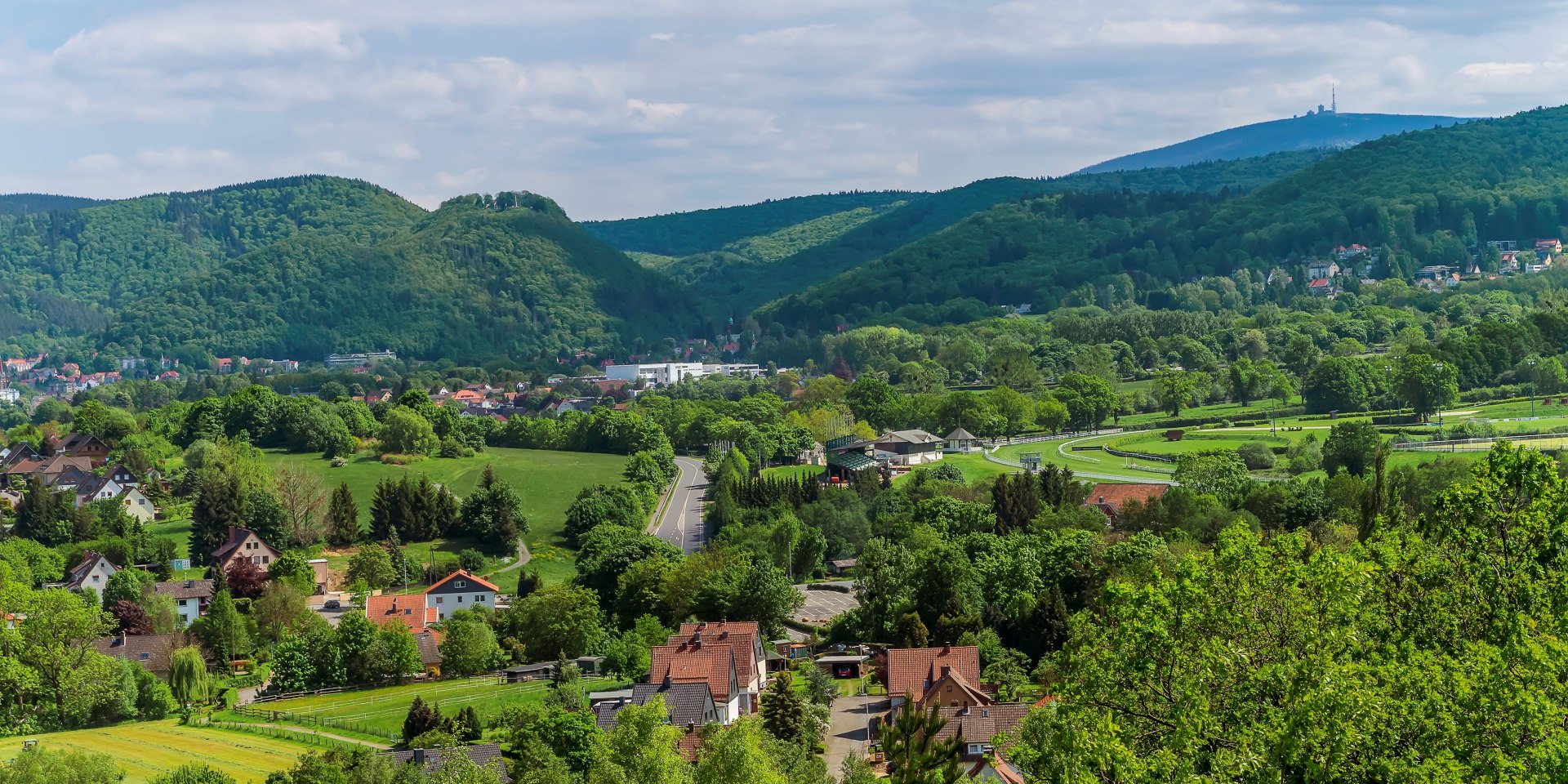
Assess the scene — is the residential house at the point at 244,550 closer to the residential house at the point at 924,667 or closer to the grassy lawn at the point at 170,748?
the grassy lawn at the point at 170,748

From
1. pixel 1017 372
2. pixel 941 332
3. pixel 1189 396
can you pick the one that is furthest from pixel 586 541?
pixel 941 332

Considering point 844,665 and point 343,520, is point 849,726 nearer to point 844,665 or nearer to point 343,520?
point 844,665

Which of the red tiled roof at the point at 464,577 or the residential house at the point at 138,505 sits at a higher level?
the residential house at the point at 138,505

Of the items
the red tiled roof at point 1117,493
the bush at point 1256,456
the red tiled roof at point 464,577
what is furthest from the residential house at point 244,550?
the bush at point 1256,456

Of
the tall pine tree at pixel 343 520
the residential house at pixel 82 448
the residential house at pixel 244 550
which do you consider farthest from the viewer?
the residential house at pixel 82 448

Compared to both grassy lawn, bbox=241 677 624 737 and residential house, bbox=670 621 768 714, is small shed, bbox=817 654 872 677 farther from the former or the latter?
grassy lawn, bbox=241 677 624 737

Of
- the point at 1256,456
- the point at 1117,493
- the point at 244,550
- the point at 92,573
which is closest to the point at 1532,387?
the point at 1256,456
